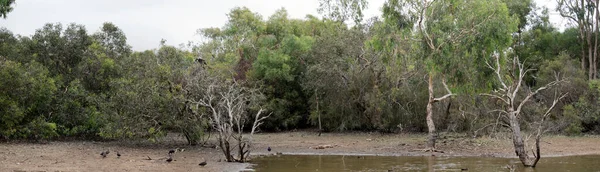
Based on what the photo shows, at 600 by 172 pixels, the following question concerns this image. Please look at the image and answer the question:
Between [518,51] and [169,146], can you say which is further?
[518,51]

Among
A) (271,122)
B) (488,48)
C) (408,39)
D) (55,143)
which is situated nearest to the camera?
(488,48)

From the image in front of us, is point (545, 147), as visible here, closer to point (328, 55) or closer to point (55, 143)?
point (328, 55)

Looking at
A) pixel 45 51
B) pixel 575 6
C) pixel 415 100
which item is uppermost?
pixel 575 6

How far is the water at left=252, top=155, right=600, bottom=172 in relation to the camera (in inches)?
728

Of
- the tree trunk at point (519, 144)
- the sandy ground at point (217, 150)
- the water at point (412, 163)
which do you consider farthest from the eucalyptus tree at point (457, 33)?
the tree trunk at point (519, 144)

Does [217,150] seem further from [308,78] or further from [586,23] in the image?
[586,23]

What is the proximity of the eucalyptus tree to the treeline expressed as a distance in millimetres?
55

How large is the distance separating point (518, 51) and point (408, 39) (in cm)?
2006

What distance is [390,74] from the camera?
30.8 meters

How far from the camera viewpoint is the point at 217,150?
2486 centimetres

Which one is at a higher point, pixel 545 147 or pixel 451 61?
pixel 451 61

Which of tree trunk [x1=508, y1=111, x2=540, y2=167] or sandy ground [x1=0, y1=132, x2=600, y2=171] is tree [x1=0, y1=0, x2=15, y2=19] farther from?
tree trunk [x1=508, y1=111, x2=540, y2=167]

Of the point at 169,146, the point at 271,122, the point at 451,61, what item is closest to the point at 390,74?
the point at 451,61

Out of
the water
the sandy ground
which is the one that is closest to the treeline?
the sandy ground
